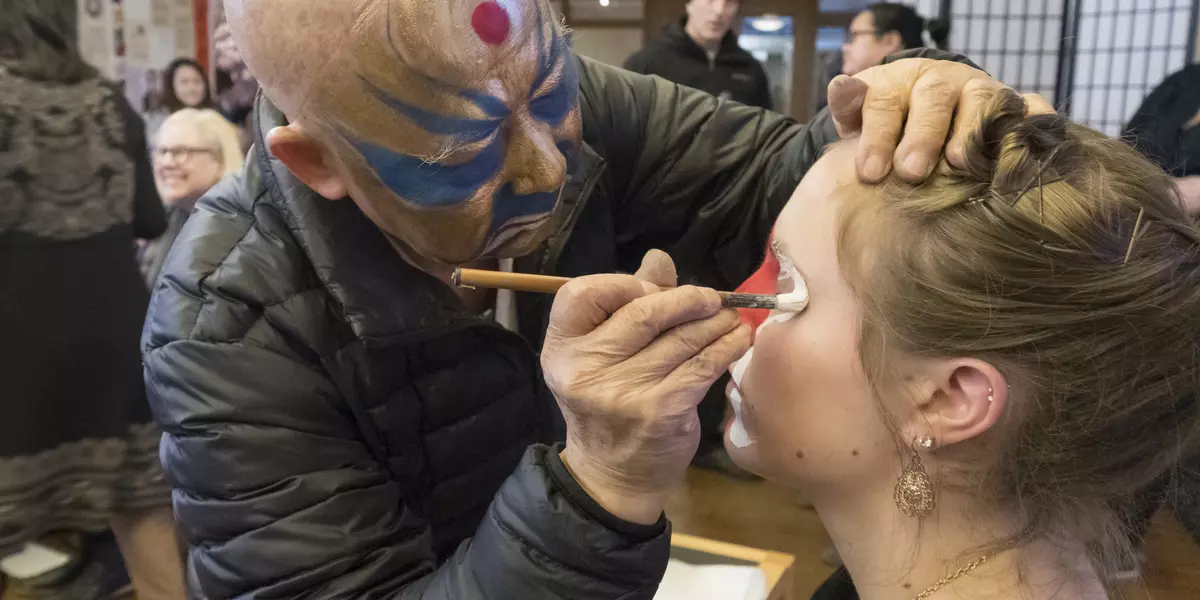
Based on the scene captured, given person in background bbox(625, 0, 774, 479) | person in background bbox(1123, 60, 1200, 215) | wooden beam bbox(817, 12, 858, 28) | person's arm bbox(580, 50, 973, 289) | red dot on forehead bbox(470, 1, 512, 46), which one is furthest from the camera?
wooden beam bbox(817, 12, 858, 28)

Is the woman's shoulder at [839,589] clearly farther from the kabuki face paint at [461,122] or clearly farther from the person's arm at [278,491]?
the kabuki face paint at [461,122]

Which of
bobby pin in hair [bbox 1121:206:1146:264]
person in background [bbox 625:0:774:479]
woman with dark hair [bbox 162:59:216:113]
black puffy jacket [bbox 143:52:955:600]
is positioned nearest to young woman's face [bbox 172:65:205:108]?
woman with dark hair [bbox 162:59:216:113]

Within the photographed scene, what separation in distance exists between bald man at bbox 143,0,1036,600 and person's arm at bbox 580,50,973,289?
0.04 m

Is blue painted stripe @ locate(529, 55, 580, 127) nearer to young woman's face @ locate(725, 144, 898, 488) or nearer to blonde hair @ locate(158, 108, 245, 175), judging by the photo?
young woman's face @ locate(725, 144, 898, 488)

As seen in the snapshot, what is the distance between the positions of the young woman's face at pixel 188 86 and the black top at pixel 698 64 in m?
1.48

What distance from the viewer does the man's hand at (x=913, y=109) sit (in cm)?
77

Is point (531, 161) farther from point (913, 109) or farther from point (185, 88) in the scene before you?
point (185, 88)

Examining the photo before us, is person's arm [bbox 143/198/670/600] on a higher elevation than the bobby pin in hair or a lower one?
lower

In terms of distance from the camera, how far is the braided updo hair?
72 centimetres

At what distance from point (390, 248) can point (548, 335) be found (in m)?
0.31

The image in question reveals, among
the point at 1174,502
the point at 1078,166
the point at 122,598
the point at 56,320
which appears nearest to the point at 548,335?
the point at 1078,166

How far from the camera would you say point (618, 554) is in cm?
78

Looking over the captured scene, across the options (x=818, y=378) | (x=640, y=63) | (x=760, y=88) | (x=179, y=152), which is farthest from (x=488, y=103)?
(x=760, y=88)

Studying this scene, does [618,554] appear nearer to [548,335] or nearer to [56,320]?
[548,335]
